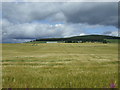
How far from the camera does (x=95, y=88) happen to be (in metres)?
5.03

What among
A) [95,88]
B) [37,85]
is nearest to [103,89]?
[95,88]

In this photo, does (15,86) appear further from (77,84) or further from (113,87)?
(113,87)

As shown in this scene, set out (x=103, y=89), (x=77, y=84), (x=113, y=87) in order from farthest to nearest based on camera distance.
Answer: (x=77, y=84), (x=103, y=89), (x=113, y=87)

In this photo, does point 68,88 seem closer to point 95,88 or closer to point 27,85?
point 95,88

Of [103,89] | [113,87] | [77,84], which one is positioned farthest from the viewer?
[77,84]

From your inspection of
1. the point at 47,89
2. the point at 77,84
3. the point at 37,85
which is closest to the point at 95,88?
the point at 77,84

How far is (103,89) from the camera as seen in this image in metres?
4.78

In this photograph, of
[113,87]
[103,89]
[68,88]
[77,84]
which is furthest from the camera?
[77,84]

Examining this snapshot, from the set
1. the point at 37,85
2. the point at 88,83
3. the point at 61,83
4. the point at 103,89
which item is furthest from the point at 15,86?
the point at 103,89

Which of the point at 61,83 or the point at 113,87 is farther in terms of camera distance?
the point at 61,83

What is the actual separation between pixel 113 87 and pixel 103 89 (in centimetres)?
49

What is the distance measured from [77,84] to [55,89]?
987 mm

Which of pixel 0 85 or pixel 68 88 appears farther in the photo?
pixel 0 85

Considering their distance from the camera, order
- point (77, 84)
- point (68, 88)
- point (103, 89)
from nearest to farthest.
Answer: point (103, 89) → point (68, 88) → point (77, 84)
